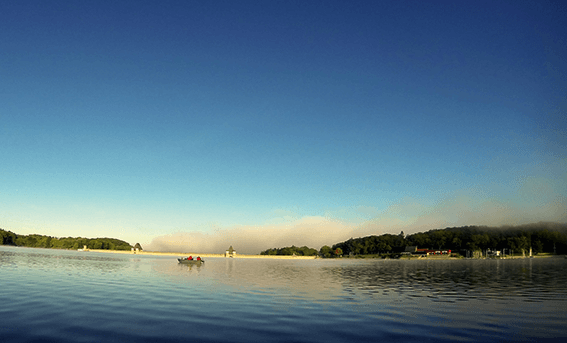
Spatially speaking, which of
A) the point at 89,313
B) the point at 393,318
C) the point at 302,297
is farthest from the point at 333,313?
the point at 89,313

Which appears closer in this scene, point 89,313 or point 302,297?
point 89,313

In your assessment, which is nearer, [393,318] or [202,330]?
[202,330]

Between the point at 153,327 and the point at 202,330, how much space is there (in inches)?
114

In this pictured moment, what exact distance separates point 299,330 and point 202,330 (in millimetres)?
5357

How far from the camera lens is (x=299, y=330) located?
1986 cm

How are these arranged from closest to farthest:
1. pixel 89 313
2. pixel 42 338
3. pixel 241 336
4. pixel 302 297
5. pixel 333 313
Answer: pixel 42 338 < pixel 241 336 < pixel 89 313 < pixel 333 313 < pixel 302 297

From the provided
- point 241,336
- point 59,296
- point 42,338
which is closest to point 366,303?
point 241,336

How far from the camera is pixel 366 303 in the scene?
30.3 metres

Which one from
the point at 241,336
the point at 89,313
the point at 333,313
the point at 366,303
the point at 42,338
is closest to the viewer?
the point at 42,338

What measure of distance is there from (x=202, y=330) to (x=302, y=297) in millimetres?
16020

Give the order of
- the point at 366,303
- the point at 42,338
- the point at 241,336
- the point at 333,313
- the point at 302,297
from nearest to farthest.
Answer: the point at 42,338 → the point at 241,336 → the point at 333,313 → the point at 366,303 → the point at 302,297

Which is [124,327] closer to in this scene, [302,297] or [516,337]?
[302,297]

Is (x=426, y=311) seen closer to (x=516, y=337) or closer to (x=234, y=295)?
(x=516, y=337)

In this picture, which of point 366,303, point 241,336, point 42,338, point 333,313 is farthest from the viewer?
point 366,303
